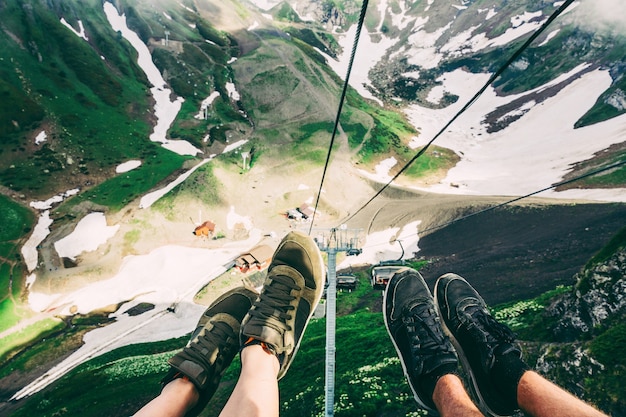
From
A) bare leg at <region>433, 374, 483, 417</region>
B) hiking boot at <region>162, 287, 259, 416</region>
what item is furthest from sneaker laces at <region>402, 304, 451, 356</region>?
hiking boot at <region>162, 287, 259, 416</region>

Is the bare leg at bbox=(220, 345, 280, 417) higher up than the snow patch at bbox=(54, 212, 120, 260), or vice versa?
the snow patch at bbox=(54, 212, 120, 260)

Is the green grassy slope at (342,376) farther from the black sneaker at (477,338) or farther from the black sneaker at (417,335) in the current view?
the black sneaker at (477,338)

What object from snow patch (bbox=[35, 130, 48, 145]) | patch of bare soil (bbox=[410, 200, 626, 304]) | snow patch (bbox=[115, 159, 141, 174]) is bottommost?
patch of bare soil (bbox=[410, 200, 626, 304])

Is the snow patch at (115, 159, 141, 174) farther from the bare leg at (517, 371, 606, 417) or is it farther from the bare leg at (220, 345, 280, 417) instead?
the bare leg at (517, 371, 606, 417)

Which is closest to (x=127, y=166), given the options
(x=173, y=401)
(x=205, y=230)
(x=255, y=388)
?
(x=205, y=230)

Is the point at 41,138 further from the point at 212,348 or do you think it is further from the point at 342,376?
the point at 212,348

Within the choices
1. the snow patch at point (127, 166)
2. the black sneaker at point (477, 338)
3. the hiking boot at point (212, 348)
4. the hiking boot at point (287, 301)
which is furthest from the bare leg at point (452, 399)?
the snow patch at point (127, 166)
